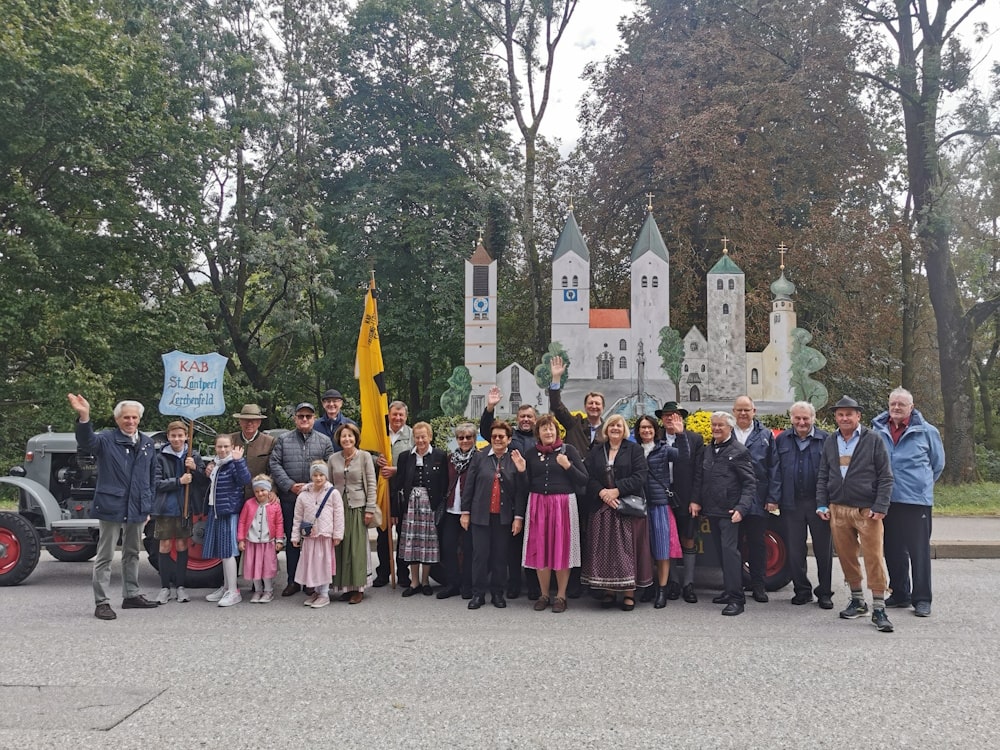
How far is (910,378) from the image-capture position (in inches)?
1032

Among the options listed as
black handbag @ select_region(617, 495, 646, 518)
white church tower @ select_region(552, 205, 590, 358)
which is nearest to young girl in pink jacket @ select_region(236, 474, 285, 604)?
black handbag @ select_region(617, 495, 646, 518)

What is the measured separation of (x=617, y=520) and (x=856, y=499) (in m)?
1.97

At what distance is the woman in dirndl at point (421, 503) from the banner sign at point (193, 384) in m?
2.05

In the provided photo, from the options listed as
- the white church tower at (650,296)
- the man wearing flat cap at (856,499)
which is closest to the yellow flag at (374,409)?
the man wearing flat cap at (856,499)

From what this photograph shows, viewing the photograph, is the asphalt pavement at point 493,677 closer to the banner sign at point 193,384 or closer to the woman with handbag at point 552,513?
the woman with handbag at point 552,513

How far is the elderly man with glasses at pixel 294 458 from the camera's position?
24.9ft

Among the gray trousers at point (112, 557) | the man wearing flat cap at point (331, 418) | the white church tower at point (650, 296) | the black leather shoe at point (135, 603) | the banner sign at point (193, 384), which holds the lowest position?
the black leather shoe at point (135, 603)

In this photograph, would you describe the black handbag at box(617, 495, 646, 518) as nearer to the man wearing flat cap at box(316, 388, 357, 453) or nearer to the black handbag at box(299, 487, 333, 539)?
the black handbag at box(299, 487, 333, 539)

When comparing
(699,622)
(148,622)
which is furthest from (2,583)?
(699,622)

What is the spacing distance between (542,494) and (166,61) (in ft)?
68.7

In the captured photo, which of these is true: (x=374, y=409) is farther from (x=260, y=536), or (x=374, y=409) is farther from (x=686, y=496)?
(x=686, y=496)

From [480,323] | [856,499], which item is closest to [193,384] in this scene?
[856,499]

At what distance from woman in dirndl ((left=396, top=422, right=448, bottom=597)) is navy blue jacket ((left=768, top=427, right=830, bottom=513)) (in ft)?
10.1

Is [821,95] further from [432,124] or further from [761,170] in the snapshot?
[432,124]
